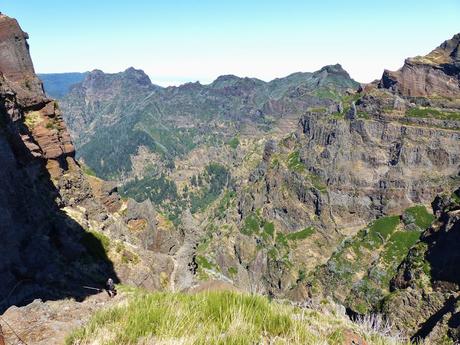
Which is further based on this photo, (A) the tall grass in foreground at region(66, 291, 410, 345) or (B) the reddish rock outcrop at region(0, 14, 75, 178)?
(B) the reddish rock outcrop at region(0, 14, 75, 178)

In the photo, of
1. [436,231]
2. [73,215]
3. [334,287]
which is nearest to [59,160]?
[73,215]

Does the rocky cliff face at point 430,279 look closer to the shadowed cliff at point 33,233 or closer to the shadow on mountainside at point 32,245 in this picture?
the shadowed cliff at point 33,233

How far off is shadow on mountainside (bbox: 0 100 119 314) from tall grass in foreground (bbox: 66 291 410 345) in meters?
17.6

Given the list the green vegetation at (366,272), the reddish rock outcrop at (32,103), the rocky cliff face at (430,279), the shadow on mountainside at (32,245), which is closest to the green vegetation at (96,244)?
the shadow on mountainside at (32,245)

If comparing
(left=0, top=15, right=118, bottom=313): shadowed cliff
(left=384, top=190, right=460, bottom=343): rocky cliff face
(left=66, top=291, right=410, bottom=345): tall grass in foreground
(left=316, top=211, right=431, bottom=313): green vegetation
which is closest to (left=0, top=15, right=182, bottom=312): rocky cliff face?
(left=0, top=15, right=118, bottom=313): shadowed cliff

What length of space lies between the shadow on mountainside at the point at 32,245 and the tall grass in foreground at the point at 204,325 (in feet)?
57.7

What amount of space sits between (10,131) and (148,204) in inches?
1695

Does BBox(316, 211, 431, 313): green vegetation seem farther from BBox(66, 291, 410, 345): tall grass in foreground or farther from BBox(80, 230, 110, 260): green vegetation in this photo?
BBox(66, 291, 410, 345): tall grass in foreground

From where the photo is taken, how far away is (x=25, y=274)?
29234mm

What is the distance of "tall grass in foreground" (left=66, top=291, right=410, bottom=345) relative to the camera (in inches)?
257

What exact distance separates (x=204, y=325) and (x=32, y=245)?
95.9ft

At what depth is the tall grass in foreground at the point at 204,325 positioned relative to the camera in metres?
6.53

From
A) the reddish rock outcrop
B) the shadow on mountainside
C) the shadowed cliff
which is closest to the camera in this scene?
the shadow on mountainside

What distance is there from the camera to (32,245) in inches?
1275
